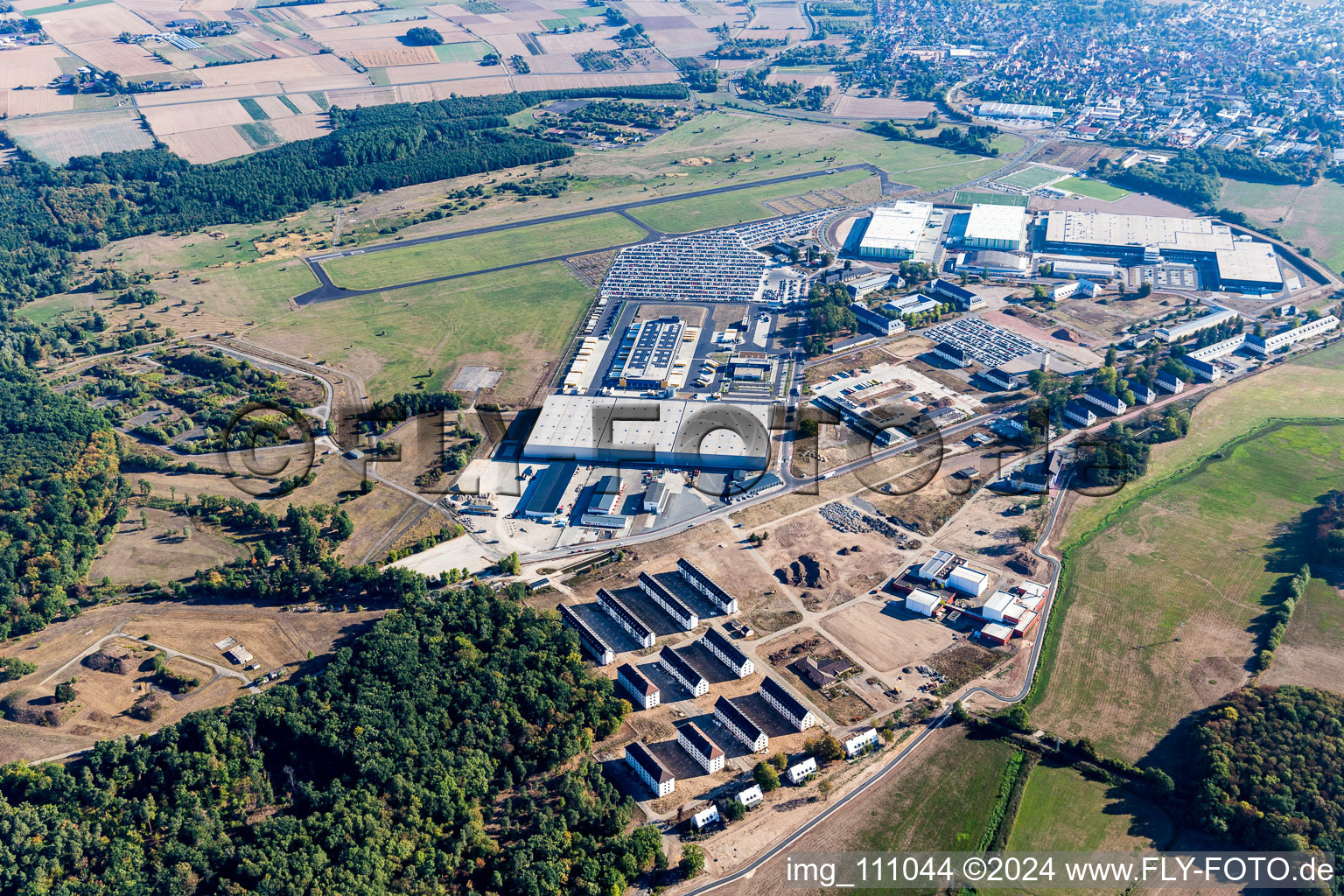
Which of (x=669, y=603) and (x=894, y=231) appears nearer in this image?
(x=669, y=603)

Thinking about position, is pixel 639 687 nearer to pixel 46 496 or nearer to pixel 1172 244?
pixel 46 496

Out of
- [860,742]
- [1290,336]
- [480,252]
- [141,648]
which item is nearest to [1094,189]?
[1290,336]

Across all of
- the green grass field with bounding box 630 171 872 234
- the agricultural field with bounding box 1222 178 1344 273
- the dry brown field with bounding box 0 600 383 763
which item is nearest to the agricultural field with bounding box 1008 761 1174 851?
the dry brown field with bounding box 0 600 383 763

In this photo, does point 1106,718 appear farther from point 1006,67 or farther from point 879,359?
point 1006,67

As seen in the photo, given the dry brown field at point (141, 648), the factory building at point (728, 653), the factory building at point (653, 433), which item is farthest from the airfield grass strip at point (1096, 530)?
the dry brown field at point (141, 648)

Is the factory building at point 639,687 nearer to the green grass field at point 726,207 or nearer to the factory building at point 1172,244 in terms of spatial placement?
the green grass field at point 726,207

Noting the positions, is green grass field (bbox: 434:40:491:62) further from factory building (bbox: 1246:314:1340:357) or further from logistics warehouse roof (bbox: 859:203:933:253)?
factory building (bbox: 1246:314:1340:357)
